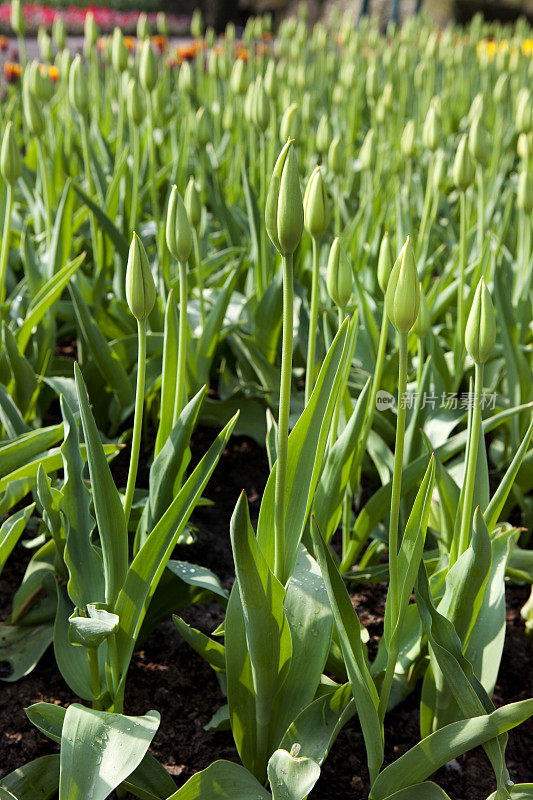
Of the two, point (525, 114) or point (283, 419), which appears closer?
point (283, 419)

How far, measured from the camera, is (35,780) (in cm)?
115

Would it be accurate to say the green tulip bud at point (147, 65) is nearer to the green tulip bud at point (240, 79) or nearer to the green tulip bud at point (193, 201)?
the green tulip bud at point (240, 79)

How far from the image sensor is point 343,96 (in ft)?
12.6

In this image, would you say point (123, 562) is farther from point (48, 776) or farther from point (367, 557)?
point (367, 557)

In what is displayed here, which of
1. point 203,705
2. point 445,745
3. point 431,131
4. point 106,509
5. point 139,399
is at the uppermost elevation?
point 431,131

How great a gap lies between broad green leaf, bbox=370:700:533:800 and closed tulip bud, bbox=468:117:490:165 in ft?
3.96

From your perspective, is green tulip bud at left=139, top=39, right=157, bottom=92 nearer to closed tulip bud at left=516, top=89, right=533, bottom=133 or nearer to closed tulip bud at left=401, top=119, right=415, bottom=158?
closed tulip bud at left=401, top=119, right=415, bottom=158

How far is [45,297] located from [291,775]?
110cm

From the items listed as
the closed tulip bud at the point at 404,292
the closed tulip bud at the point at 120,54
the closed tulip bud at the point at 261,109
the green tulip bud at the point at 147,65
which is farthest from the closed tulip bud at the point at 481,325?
the closed tulip bud at the point at 120,54

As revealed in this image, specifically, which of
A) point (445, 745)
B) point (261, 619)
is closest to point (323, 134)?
point (261, 619)

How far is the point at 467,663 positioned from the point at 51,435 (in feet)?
2.59

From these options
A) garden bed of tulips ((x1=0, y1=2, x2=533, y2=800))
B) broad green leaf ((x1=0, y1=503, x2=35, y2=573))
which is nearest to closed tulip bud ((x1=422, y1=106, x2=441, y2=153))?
garden bed of tulips ((x1=0, y1=2, x2=533, y2=800))

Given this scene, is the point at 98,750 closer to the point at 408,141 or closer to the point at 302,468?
the point at 302,468

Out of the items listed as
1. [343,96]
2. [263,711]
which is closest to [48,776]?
[263,711]
